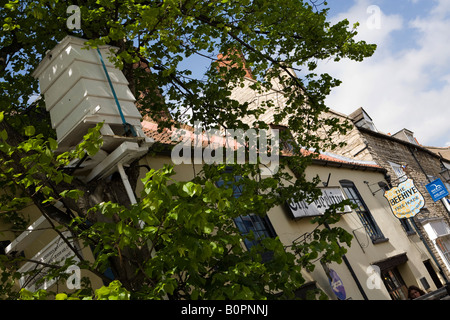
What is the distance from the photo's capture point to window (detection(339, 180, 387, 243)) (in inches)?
616

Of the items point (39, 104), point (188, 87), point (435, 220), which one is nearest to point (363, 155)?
point (435, 220)

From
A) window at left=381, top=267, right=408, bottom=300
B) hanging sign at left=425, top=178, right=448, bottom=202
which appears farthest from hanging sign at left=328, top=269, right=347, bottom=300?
hanging sign at left=425, top=178, right=448, bottom=202

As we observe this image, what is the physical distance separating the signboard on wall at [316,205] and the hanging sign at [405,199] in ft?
9.73

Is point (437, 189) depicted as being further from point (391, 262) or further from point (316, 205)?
point (316, 205)

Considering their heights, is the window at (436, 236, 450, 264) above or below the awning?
below

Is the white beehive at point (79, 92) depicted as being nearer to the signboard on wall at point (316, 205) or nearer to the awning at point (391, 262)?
the signboard on wall at point (316, 205)

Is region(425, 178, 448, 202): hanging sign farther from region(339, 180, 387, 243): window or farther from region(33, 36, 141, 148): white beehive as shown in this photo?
region(33, 36, 141, 148): white beehive

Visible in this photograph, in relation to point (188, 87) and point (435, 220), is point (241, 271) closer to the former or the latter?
point (188, 87)

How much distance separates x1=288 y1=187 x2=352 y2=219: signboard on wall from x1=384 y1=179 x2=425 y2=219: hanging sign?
9.73ft

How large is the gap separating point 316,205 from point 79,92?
9.42 metres

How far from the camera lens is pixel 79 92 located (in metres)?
5.38

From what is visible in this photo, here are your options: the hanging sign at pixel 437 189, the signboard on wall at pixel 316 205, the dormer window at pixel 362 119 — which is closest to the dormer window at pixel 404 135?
the dormer window at pixel 362 119

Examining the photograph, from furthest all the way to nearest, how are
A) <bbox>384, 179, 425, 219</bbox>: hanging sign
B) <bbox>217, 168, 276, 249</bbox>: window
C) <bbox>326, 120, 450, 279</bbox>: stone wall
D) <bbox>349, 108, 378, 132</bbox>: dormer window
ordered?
<bbox>349, 108, 378, 132</bbox>: dormer window
<bbox>326, 120, 450, 279</bbox>: stone wall
<bbox>384, 179, 425, 219</bbox>: hanging sign
<bbox>217, 168, 276, 249</bbox>: window

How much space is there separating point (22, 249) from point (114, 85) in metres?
2.97
